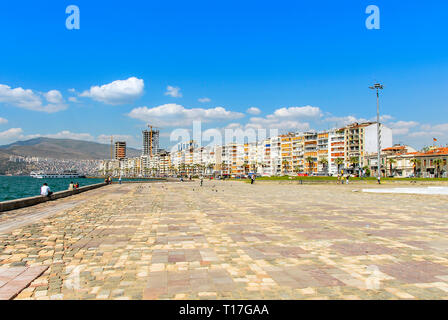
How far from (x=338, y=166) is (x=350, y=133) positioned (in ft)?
39.6

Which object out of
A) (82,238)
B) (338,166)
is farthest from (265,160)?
(82,238)

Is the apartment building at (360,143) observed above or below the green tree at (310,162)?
above

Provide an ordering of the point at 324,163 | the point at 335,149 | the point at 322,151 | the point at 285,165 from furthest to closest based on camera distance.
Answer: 1. the point at 285,165
2. the point at 322,151
3. the point at 324,163
4. the point at 335,149

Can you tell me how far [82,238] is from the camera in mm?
8156

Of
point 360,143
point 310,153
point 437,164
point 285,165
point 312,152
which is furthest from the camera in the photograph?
point 285,165

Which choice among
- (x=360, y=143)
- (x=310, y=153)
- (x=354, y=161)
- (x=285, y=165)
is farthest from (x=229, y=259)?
(x=285, y=165)

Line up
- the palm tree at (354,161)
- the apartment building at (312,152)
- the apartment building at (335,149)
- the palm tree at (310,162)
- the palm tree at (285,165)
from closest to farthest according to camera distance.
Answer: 1. the palm tree at (354,161)
2. the apartment building at (312,152)
3. the apartment building at (335,149)
4. the palm tree at (310,162)
5. the palm tree at (285,165)

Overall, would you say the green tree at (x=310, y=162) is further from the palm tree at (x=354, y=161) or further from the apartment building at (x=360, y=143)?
the palm tree at (x=354, y=161)

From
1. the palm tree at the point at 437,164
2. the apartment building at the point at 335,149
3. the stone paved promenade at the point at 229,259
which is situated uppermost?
the apartment building at the point at 335,149

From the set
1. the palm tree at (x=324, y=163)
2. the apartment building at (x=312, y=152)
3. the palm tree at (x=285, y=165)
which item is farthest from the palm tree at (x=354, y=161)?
the palm tree at (x=285, y=165)

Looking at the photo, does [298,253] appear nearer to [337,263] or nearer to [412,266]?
[337,263]

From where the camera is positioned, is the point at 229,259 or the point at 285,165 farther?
the point at 285,165

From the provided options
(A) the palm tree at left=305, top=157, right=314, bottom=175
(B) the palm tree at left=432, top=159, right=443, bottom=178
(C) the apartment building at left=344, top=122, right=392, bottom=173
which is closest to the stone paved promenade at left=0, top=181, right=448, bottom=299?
(B) the palm tree at left=432, top=159, right=443, bottom=178

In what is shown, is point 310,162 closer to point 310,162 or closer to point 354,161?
point 310,162
